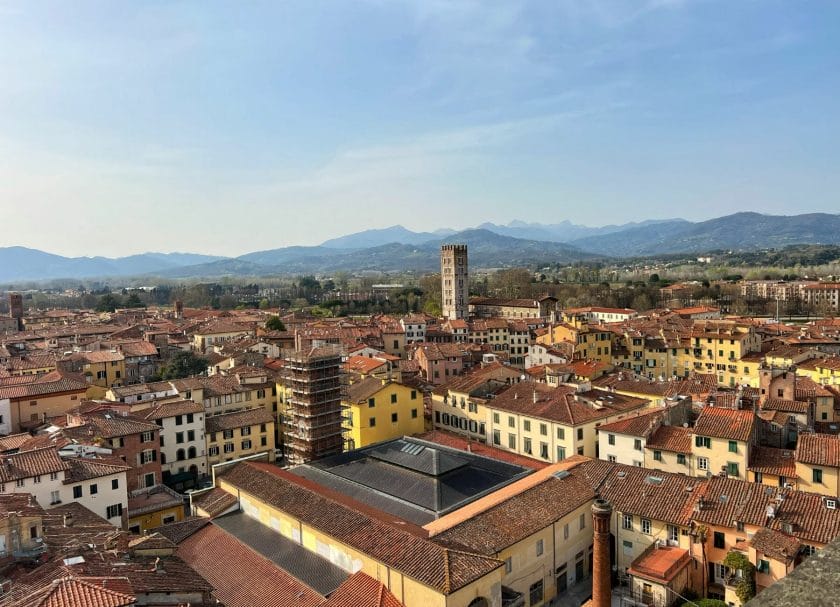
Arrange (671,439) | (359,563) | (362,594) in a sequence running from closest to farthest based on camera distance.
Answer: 1. (362,594)
2. (359,563)
3. (671,439)

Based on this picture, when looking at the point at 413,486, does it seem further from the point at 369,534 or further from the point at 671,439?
the point at 671,439

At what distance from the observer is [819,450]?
86.7ft

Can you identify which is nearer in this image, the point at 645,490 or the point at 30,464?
the point at 645,490

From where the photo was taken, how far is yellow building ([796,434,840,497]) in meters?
25.5

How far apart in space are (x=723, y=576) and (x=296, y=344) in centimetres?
5433

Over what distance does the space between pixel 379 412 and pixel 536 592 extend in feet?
66.5

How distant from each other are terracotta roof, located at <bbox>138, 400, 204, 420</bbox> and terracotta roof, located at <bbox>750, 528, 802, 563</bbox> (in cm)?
3272

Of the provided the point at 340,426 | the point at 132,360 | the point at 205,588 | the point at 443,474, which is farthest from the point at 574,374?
the point at 132,360

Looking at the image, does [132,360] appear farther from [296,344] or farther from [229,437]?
[229,437]

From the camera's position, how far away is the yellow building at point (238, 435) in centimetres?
3975

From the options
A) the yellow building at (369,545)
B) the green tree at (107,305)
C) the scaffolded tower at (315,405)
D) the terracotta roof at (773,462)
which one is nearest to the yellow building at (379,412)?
the scaffolded tower at (315,405)

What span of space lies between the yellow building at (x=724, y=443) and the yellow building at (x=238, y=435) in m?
25.9

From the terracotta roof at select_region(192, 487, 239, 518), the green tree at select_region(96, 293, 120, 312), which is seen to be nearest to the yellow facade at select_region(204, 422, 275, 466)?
the terracotta roof at select_region(192, 487, 239, 518)

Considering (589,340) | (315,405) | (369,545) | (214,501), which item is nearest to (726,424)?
(369,545)
